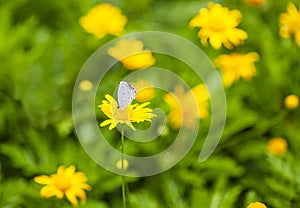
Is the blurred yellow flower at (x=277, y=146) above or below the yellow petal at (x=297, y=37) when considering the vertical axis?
below

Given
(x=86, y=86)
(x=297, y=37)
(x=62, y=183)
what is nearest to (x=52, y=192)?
(x=62, y=183)

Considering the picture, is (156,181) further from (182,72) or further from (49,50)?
(49,50)

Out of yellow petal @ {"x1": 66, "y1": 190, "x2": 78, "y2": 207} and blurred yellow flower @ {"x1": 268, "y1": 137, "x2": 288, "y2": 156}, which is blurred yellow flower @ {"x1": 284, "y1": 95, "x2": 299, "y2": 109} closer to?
blurred yellow flower @ {"x1": 268, "y1": 137, "x2": 288, "y2": 156}

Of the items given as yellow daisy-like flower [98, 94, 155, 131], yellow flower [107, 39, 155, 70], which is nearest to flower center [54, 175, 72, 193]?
yellow daisy-like flower [98, 94, 155, 131]

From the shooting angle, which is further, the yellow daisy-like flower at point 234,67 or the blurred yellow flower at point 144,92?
the yellow daisy-like flower at point 234,67

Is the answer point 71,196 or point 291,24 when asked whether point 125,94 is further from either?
point 291,24

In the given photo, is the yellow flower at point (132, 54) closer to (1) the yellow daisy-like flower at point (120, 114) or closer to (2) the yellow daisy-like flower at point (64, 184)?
(2) the yellow daisy-like flower at point (64, 184)

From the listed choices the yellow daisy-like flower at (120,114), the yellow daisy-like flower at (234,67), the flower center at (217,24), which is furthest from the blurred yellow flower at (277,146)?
the yellow daisy-like flower at (120,114)

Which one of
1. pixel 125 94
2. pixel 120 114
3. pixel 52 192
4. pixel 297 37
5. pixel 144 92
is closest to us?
pixel 125 94
